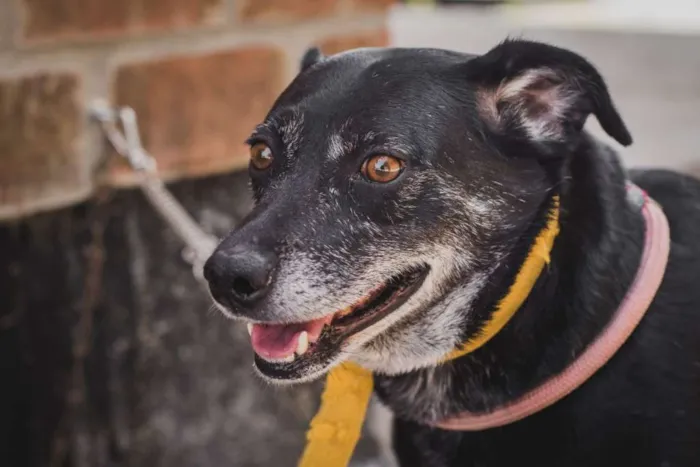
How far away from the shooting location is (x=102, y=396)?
2137 mm

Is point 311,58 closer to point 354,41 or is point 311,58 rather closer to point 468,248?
point 468,248

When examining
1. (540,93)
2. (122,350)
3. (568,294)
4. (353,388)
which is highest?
(540,93)

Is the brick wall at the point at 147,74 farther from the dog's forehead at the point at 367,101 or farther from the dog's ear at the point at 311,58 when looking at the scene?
the dog's forehead at the point at 367,101

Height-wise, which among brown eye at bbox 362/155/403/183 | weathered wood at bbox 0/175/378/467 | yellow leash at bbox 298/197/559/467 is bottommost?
weathered wood at bbox 0/175/378/467

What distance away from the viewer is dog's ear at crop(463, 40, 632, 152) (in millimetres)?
1333

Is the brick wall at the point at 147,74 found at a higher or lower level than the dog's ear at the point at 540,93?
lower

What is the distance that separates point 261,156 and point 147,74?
0.70 meters

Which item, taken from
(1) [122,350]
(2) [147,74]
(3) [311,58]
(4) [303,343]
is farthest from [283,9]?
(4) [303,343]

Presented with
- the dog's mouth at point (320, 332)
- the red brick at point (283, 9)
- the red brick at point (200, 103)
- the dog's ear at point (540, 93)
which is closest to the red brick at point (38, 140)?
the red brick at point (200, 103)

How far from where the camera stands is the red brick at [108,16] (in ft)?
5.93

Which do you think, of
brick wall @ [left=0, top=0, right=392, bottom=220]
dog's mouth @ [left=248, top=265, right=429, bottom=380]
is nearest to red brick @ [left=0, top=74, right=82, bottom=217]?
brick wall @ [left=0, top=0, right=392, bottom=220]

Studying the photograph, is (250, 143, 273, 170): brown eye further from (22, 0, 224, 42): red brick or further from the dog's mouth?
(22, 0, 224, 42): red brick

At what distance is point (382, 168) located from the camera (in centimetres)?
129

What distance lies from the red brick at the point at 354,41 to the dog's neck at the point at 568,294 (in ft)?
2.91
